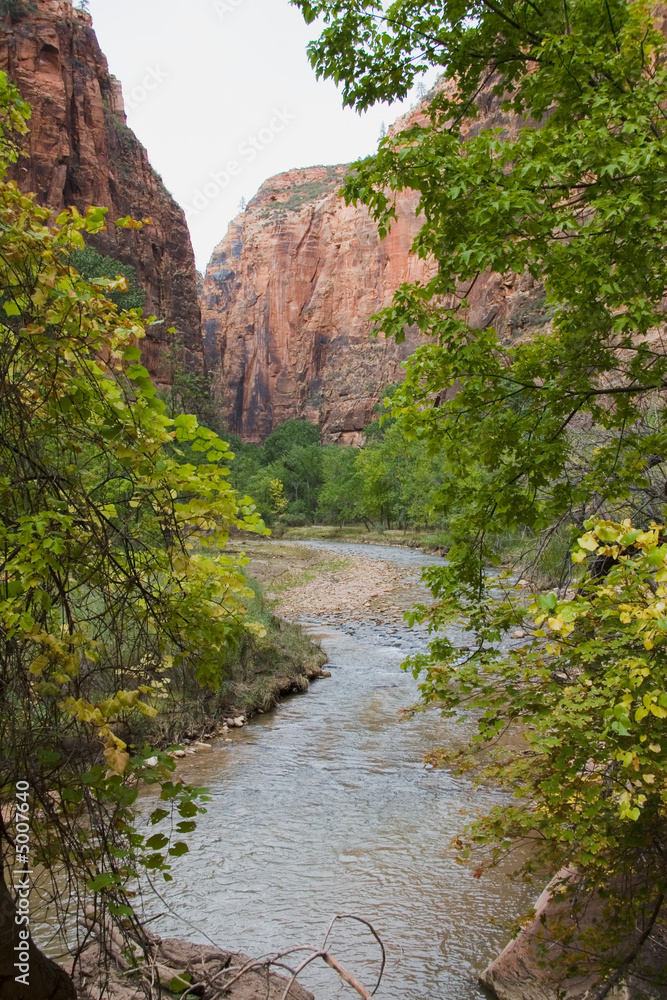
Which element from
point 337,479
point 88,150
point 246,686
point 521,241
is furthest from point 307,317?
point 521,241

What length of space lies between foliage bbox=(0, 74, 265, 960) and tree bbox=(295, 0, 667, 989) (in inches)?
60.1

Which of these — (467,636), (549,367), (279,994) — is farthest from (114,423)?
(467,636)

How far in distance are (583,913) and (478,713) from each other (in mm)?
5505

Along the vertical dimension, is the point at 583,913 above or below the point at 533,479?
below

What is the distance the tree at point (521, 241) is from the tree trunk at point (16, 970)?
2065 mm

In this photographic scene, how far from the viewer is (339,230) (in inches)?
3834

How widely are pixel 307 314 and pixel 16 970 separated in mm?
101939

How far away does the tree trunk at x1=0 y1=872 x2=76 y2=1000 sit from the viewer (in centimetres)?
229

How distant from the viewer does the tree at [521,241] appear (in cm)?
301

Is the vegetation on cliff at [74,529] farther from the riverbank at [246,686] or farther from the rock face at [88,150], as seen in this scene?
the rock face at [88,150]

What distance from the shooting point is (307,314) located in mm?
99688

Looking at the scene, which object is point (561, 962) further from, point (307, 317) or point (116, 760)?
point (307, 317)

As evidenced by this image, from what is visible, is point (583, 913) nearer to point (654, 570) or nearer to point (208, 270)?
point (654, 570)

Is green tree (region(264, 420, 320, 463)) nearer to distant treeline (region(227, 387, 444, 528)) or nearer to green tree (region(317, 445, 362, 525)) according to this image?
distant treeline (region(227, 387, 444, 528))
